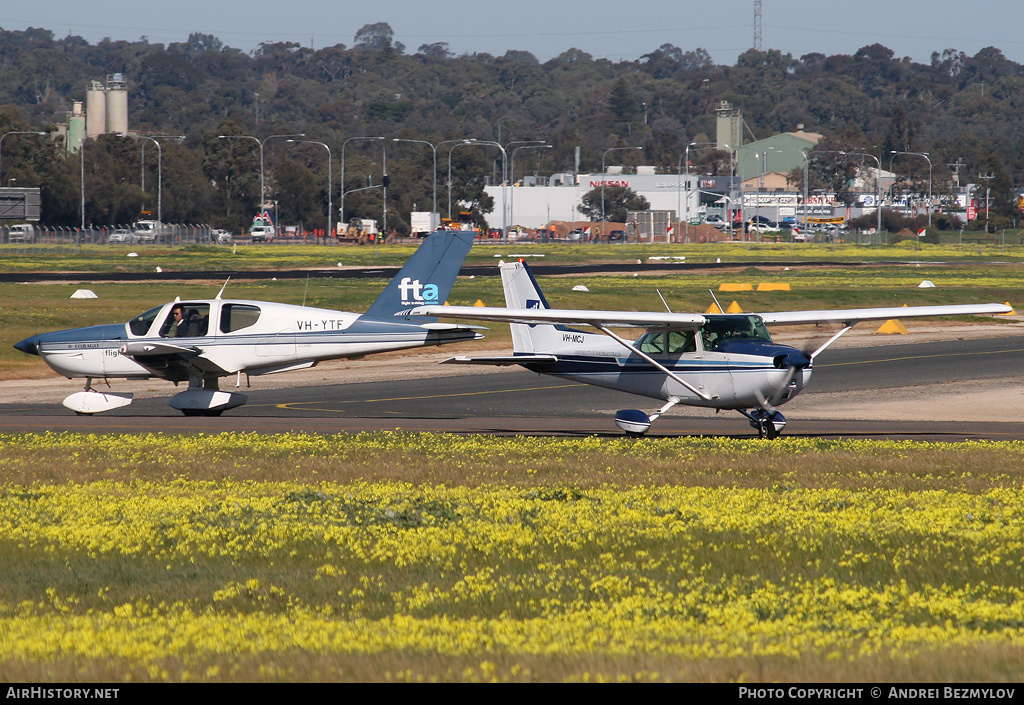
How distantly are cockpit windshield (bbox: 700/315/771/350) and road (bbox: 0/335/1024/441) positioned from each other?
1677 millimetres

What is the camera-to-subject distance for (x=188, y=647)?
6953 mm

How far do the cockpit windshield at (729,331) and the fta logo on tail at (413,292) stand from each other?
6.21m

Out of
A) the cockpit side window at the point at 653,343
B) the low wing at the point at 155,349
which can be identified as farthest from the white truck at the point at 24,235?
the cockpit side window at the point at 653,343

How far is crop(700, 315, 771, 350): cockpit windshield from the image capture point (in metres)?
19.3

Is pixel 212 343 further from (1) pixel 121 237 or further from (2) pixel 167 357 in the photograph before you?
(1) pixel 121 237

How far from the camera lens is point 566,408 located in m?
24.2

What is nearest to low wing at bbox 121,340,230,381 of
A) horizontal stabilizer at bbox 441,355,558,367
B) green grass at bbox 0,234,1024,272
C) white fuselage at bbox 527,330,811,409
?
horizontal stabilizer at bbox 441,355,558,367

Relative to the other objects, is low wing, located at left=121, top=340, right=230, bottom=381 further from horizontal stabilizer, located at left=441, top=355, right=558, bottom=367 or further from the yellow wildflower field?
the yellow wildflower field

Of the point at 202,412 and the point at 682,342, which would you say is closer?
the point at 682,342

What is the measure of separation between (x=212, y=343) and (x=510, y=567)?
1358 centimetres

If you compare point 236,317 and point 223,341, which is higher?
point 236,317

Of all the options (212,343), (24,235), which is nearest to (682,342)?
(212,343)
